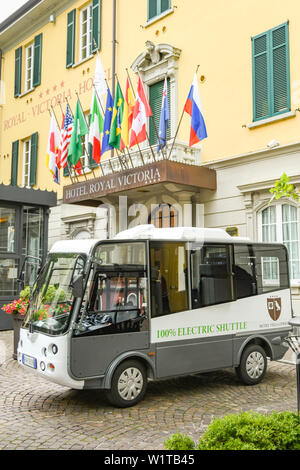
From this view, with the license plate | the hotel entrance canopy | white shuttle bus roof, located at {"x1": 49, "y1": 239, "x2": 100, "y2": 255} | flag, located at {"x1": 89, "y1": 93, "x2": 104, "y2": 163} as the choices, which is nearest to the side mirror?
white shuttle bus roof, located at {"x1": 49, "y1": 239, "x2": 100, "y2": 255}

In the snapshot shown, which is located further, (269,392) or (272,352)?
(272,352)

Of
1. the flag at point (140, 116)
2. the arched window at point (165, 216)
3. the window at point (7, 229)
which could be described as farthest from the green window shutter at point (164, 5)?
the window at point (7, 229)

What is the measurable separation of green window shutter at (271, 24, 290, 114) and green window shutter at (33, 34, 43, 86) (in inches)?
477

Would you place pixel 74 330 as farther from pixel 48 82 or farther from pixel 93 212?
pixel 48 82

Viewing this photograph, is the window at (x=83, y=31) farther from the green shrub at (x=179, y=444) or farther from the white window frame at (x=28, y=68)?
the green shrub at (x=179, y=444)

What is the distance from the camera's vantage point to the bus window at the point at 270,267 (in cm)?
799

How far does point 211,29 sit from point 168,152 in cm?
400

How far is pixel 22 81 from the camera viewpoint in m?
22.2

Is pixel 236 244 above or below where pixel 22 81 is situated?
below

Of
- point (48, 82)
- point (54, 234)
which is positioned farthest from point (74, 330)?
point (48, 82)

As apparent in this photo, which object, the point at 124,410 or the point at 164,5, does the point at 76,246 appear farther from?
the point at 164,5

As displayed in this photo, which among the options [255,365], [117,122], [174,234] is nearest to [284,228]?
[255,365]

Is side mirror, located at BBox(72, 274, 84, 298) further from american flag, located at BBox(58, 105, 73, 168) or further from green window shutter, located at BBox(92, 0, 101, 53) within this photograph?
green window shutter, located at BBox(92, 0, 101, 53)

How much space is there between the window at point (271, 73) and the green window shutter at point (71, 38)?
29.7 feet
